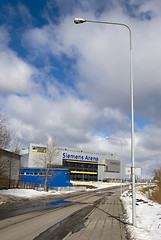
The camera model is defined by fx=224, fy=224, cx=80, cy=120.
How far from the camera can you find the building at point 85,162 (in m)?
91.6

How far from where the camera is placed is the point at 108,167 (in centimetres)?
10844

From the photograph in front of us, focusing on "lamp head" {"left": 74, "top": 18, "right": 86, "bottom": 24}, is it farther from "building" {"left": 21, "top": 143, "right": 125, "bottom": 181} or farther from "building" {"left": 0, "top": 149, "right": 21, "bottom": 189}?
"building" {"left": 21, "top": 143, "right": 125, "bottom": 181}

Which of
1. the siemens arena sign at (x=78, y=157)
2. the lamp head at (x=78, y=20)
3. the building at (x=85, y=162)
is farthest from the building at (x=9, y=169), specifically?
the siemens arena sign at (x=78, y=157)

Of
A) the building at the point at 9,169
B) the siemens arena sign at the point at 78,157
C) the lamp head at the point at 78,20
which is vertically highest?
the lamp head at the point at 78,20

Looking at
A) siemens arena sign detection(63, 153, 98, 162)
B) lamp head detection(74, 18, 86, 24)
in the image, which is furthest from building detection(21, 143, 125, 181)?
lamp head detection(74, 18, 86, 24)

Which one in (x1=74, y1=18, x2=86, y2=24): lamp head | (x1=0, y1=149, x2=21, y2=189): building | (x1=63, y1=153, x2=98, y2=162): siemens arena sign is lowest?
(x1=0, y1=149, x2=21, y2=189): building

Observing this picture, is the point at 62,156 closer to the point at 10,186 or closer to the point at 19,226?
the point at 10,186

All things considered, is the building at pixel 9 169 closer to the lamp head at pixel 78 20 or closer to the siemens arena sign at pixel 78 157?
the lamp head at pixel 78 20

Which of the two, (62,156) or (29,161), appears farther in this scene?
(62,156)

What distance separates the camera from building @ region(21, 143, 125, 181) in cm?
9161

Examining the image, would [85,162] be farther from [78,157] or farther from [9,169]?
[9,169]

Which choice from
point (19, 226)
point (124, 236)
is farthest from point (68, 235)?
point (19, 226)

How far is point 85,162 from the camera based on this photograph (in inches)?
4038

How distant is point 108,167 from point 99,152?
8351 mm
